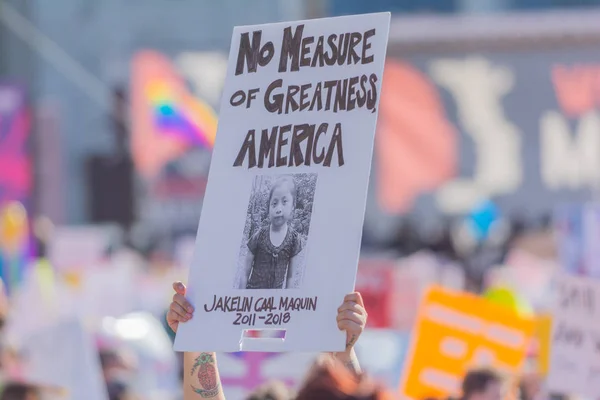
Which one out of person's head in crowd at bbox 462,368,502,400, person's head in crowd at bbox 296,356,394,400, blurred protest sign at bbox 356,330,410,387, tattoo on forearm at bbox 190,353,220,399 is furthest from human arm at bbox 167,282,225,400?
blurred protest sign at bbox 356,330,410,387

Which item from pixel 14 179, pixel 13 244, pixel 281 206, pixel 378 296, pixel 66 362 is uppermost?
pixel 14 179

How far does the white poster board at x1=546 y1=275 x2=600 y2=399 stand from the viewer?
6.49 meters

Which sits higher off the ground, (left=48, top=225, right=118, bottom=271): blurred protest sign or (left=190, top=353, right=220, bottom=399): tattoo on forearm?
(left=48, top=225, right=118, bottom=271): blurred protest sign

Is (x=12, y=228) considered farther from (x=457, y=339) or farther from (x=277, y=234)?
(x=277, y=234)

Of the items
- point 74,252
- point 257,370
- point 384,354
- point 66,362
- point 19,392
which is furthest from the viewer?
point 74,252

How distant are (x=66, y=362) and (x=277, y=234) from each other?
2885 mm

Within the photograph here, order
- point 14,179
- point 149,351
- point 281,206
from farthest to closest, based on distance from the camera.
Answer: point 14,179 → point 149,351 → point 281,206

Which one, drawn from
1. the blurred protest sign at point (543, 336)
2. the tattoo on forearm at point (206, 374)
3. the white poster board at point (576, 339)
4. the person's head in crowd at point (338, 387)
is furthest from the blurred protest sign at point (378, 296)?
the person's head in crowd at point (338, 387)

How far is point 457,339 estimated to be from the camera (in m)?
7.37

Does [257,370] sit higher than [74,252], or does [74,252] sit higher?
[74,252]

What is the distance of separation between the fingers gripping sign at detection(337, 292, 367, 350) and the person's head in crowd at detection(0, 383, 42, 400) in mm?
2197

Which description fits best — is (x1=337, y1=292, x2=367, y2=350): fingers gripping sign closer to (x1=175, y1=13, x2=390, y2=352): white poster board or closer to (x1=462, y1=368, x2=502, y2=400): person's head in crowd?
(x1=175, y1=13, x2=390, y2=352): white poster board

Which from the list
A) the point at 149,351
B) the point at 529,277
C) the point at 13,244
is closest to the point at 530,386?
the point at 149,351

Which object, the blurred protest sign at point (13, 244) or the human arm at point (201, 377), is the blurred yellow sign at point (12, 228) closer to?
the blurred protest sign at point (13, 244)
